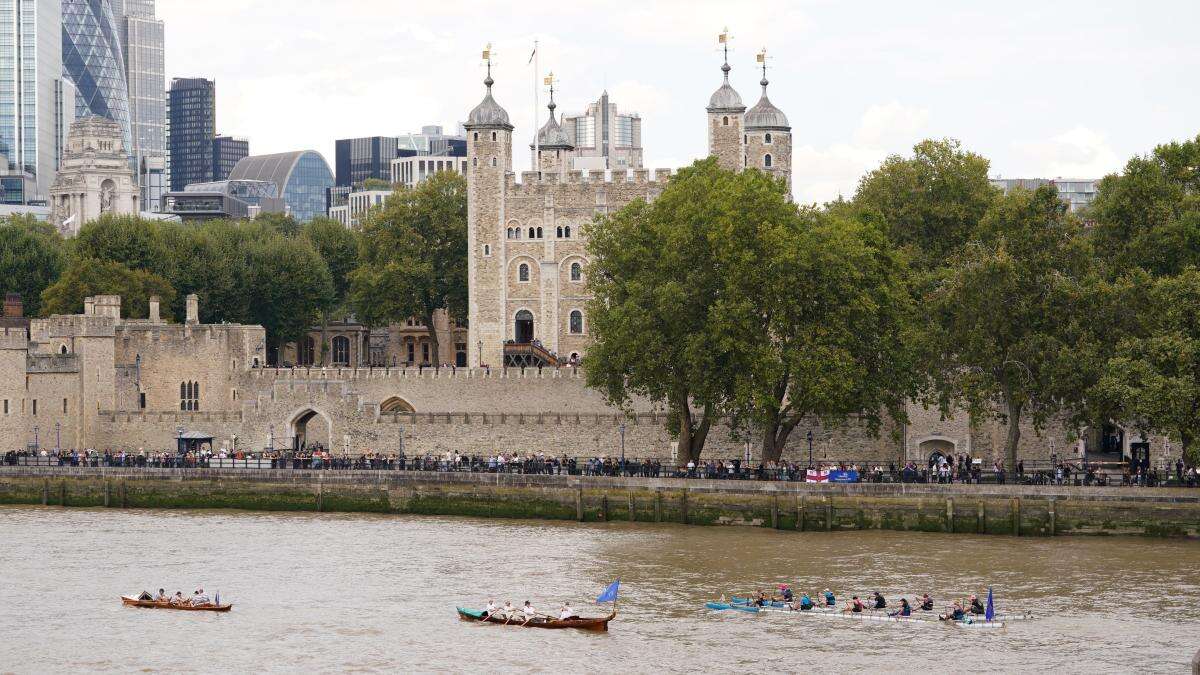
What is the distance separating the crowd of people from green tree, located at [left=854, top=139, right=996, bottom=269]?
350 inches

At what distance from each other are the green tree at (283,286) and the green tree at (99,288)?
8.54 meters

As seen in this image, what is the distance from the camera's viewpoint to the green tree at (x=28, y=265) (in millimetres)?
103312

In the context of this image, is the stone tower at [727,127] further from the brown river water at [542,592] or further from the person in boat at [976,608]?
the person in boat at [976,608]

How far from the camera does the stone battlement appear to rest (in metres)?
97.1

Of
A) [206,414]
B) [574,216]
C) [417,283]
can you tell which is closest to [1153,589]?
[206,414]

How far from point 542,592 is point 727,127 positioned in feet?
153

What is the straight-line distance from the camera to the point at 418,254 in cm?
10294

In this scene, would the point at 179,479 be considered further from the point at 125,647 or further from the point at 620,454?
the point at 125,647

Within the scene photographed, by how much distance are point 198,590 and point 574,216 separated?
158 feet

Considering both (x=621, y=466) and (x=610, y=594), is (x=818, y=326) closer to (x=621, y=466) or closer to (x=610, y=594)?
(x=621, y=466)

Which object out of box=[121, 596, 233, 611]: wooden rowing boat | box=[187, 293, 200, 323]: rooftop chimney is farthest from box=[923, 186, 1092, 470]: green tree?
box=[187, 293, 200, 323]: rooftop chimney

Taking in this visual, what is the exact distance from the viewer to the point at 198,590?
5194cm

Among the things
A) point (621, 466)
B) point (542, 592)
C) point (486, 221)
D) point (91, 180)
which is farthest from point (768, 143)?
point (91, 180)

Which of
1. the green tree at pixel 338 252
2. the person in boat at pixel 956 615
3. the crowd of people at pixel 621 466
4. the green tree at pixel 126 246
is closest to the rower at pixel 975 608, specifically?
the person in boat at pixel 956 615
